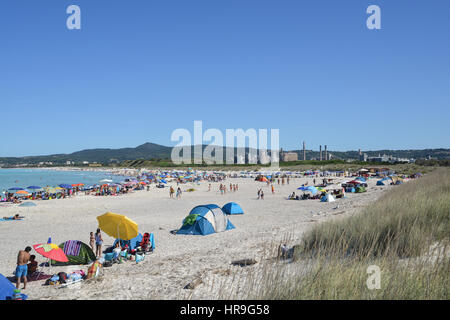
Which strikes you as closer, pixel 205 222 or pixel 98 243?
pixel 98 243

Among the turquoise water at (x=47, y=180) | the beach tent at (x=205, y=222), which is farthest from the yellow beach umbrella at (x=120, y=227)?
the turquoise water at (x=47, y=180)

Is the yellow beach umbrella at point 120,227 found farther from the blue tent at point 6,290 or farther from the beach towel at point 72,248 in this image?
the blue tent at point 6,290

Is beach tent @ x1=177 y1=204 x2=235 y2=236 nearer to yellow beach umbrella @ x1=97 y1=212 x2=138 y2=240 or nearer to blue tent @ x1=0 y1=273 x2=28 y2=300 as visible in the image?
yellow beach umbrella @ x1=97 y1=212 x2=138 y2=240

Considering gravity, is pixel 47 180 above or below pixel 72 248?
below

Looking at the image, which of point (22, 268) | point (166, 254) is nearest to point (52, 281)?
point (22, 268)

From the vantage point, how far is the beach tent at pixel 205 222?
13.2 metres

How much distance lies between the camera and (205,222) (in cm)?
1328

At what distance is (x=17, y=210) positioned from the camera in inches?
928

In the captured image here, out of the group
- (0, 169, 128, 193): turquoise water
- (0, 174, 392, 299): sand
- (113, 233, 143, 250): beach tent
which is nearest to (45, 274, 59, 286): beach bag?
(0, 174, 392, 299): sand

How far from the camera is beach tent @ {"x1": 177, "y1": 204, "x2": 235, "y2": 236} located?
13219mm

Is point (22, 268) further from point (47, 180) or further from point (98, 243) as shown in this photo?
point (47, 180)

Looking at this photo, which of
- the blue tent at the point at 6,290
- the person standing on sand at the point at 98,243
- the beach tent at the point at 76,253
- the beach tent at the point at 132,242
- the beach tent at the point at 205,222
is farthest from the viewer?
the beach tent at the point at 205,222
